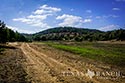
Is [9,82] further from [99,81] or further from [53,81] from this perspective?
[99,81]

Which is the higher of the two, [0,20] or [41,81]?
[0,20]

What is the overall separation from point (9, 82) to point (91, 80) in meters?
6.03

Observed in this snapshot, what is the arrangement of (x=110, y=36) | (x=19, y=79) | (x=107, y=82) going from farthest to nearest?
1. (x=110, y=36)
2. (x=19, y=79)
3. (x=107, y=82)

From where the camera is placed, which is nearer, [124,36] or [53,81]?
[53,81]

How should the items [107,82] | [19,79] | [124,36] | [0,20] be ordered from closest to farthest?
[107,82], [19,79], [0,20], [124,36]

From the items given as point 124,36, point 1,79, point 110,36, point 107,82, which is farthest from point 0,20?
point 110,36

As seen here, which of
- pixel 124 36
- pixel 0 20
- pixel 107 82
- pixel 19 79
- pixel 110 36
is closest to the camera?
pixel 107 82

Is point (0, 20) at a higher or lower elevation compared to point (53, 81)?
higher

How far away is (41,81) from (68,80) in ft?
6.70

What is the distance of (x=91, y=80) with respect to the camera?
17266 mm

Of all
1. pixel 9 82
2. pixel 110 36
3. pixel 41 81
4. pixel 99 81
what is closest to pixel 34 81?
pixel 41 81

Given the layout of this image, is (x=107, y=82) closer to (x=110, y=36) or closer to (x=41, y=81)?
(x=41, y=81)

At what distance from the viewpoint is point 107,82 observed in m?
16.7

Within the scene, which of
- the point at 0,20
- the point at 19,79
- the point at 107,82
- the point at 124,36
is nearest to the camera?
the point at 107,82
